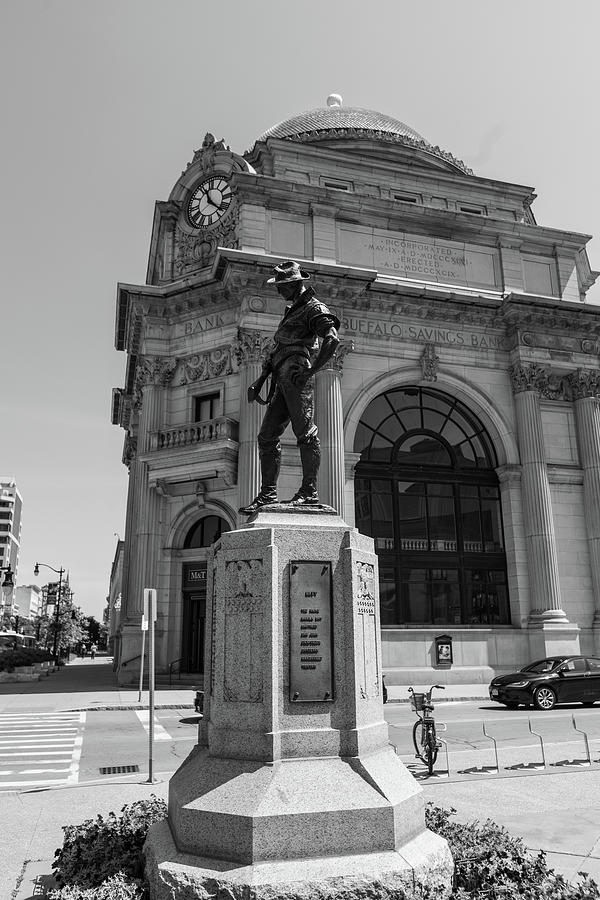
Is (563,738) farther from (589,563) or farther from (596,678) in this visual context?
(589,563)

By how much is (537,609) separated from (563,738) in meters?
15.0

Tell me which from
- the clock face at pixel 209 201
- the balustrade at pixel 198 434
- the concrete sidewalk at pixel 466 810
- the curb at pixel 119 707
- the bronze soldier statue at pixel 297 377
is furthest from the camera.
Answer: the clock face at pixel 209 201

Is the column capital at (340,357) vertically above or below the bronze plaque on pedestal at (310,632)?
above

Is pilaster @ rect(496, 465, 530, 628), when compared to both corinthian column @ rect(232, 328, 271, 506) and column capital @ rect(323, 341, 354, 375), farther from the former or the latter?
corinthian column @ rect(232, 328, 271, 506)

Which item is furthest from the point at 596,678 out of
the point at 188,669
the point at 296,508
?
the point at 296,508

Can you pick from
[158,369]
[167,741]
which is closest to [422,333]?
[158,369]

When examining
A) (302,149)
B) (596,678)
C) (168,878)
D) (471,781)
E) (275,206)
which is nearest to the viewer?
(168,878)

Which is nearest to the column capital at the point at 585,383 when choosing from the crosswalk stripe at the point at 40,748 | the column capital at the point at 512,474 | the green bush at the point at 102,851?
the column capital at the point at 512,474

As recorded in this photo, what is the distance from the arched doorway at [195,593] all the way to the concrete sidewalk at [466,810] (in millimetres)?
18368

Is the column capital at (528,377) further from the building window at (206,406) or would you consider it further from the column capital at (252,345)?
the building window at (206,406)

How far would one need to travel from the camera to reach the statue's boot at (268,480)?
7332mm

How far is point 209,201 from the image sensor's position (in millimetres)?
34438

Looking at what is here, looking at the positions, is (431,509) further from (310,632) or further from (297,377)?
(310,632)

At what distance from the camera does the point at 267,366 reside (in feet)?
25.9
